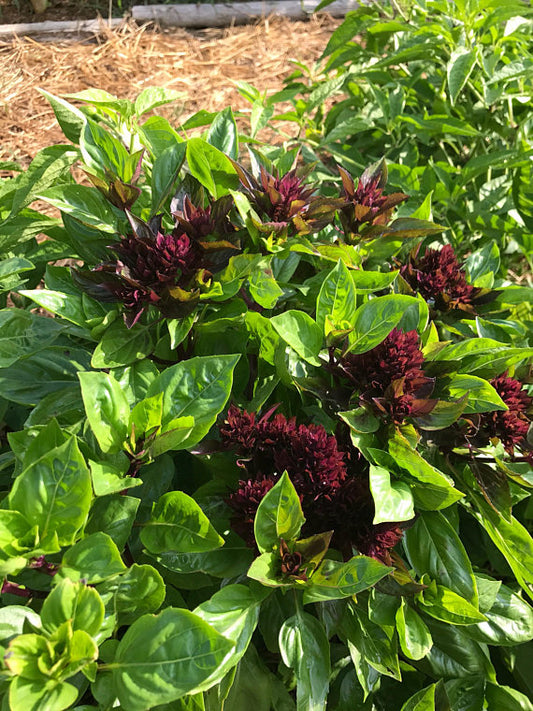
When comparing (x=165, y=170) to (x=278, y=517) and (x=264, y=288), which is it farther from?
(x=278, y=517)

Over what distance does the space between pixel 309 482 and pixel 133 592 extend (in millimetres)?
328

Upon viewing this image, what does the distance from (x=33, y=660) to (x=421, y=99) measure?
249 centimetres

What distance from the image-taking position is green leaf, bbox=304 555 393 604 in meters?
0.93

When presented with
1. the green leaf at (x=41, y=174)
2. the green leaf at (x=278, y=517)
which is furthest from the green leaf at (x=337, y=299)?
the green leaf at (x=41, y=174)

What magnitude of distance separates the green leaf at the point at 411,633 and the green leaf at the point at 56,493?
0.57 metres

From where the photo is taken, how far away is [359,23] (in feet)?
7.72

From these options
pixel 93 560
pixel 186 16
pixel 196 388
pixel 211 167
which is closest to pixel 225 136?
pixel 211 167

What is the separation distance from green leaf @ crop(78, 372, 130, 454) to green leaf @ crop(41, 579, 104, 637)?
237 mm

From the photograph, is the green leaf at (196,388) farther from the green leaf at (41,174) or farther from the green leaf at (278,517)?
the green leaf at (41,174)

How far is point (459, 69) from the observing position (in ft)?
6.40

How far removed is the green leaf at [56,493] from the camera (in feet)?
2.95

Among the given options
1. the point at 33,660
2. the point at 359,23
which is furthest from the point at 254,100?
the point at 33,660

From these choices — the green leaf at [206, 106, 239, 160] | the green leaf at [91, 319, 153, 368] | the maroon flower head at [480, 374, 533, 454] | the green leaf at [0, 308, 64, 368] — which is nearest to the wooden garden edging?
the green leaf at [206, 106, 239, 160]

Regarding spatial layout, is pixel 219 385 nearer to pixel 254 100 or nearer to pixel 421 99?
pixel 254 100
